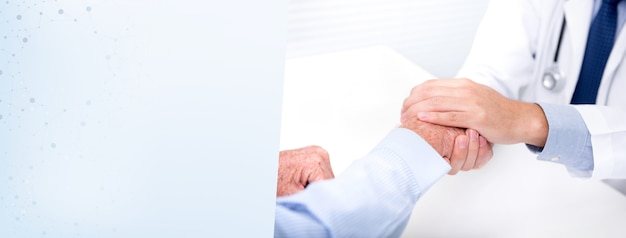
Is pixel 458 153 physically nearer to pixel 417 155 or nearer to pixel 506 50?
pixel 417 155

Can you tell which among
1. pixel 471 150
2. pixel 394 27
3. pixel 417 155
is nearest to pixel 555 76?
pixel 471 150

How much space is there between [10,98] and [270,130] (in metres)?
0.14

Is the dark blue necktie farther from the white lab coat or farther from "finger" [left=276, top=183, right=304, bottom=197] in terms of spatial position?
"finger" [left=276, top=183, right=304, bottom=197]

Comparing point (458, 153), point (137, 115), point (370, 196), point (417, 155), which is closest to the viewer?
point (137, 115)

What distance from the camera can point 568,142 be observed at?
958mm

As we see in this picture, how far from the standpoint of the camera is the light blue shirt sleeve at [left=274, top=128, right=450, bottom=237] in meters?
0.62

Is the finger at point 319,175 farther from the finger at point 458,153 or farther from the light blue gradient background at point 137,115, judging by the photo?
the light blue gradient background at point 137,115

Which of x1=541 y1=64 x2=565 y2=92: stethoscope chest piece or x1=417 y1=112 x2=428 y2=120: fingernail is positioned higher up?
x1=541 y1=64 x2=565 y2=92: stethoscope chest piece

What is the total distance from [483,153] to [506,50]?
0.34 meters

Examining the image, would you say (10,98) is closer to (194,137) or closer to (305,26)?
(194,137)

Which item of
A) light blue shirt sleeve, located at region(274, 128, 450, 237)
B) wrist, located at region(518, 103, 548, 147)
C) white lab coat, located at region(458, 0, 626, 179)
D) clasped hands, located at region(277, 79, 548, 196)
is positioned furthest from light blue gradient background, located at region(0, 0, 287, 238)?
white lab coat, located at region(458, 0, 626, 179)

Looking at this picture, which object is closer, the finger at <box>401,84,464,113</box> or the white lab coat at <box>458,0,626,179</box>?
the finger at <box>401,84,464,113</box>

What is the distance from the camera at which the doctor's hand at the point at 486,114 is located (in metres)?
0.94

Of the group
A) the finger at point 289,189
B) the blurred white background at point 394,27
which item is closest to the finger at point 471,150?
the finger at point 289,189
